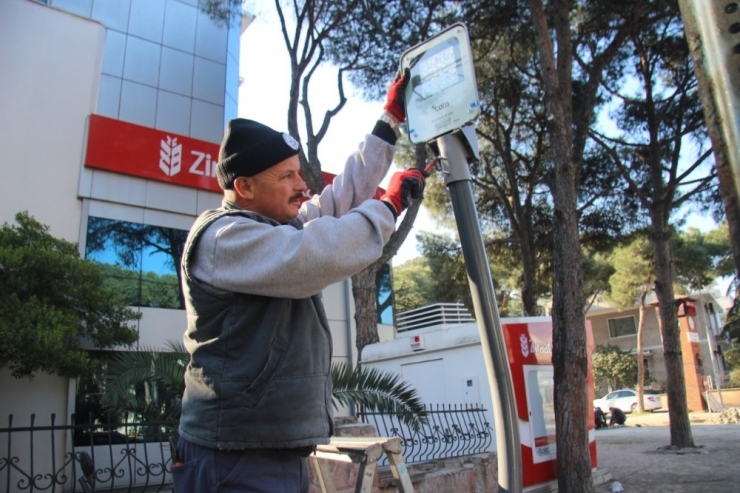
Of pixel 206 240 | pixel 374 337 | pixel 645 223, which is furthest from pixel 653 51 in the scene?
pixel 206 240

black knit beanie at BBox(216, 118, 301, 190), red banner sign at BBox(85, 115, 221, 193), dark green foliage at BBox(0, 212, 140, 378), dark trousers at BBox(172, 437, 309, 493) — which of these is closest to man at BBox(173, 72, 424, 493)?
dark trousers at BBox(172, 437, 309, 493)

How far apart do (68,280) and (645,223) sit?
13.3m

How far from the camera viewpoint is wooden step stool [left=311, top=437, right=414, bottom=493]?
2.59 metres

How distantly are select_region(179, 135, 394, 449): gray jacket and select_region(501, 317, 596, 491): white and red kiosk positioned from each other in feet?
19.2

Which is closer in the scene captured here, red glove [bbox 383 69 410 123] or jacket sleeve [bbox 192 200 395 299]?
jacket sleeve [bbox 192 200 395 299]

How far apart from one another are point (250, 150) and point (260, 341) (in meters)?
0.56

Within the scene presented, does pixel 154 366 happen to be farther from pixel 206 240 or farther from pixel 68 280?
pixel 206 240

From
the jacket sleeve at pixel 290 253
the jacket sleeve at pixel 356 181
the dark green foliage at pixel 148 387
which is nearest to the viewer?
the jacket sleeve at pixel 290 253

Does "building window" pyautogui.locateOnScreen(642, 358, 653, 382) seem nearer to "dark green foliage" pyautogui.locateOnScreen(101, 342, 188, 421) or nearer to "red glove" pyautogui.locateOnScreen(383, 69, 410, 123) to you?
"dark green foliage" pyautogui.locateOnScreen(101, 342, 188, 421)

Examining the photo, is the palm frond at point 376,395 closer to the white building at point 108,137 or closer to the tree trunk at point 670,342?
the white building at point 108,137

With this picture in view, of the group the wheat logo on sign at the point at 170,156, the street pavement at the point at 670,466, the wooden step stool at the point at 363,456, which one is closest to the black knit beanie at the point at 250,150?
the wooden step stool at the point at 363,456

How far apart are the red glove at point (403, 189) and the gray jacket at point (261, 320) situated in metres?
0.10

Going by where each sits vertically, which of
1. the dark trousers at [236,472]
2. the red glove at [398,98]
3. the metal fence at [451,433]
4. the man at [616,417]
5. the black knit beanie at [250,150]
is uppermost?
the red glove at [398,98]

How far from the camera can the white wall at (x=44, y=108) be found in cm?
927
